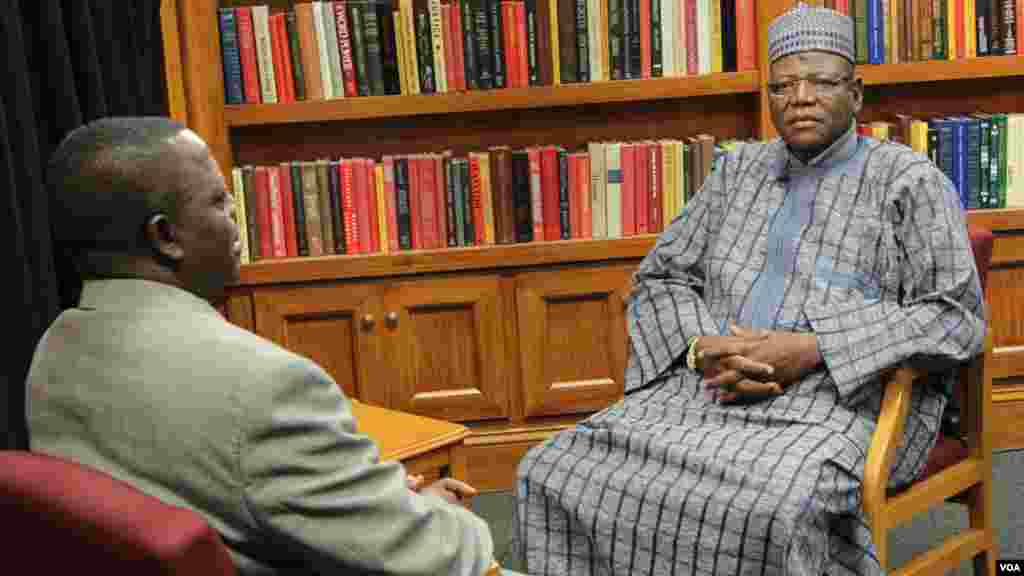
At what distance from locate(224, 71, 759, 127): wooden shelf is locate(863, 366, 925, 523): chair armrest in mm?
1354

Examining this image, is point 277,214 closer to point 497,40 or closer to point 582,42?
point 497,40

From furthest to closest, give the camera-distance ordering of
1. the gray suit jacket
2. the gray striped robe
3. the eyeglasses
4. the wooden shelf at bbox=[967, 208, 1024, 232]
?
the wooden shelf at bbox=[967, 208, 1024, 232], the eyeglasses, the gray striped robe, the gray suit jacket

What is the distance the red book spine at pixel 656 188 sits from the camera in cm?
380

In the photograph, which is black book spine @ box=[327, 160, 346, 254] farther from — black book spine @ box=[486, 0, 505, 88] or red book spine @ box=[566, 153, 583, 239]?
red book spine @ box=[566, 153, 583, 239]

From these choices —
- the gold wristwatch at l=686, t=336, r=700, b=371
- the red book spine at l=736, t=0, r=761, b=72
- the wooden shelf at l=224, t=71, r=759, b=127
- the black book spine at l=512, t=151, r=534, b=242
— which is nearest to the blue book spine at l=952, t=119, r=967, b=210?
the red book spine at l=736, t=0, r=761, b=72

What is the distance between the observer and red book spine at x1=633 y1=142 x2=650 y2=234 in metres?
3.80

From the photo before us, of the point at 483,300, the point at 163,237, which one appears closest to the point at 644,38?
the point at 483,300

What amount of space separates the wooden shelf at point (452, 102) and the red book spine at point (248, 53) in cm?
4

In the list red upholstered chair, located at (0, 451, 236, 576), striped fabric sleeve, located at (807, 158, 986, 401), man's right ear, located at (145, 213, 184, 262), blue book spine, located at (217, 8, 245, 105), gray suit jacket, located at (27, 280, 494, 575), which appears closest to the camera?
red upholstered chair, located at (0, 451, 236, 576)

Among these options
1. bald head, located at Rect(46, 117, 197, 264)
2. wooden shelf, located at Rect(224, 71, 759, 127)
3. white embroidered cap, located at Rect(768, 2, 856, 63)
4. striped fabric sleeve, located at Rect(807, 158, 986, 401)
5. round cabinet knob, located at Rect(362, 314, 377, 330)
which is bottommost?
round cabinet knob, located at Rect(362, 314, 377, 330)

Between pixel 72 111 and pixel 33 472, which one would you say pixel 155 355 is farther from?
pixel 72 111

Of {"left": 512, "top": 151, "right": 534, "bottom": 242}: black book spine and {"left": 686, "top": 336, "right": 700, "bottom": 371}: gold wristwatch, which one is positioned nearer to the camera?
{"left": 686, "top": 336, "right": 700, "bottom": 371}: gold wristwatch

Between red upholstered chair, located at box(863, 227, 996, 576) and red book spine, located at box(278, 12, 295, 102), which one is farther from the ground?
red book spine, located at box(278, 12, 295, 102)

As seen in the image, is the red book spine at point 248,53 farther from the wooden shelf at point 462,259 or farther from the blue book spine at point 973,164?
the blue book spine at point 973,164
